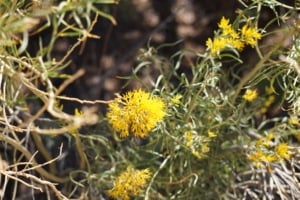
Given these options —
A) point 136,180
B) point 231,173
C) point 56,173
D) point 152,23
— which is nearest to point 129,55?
point 152,23

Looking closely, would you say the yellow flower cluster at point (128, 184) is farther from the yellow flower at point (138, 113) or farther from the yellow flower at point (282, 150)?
the yellow flower at point (282, 150)

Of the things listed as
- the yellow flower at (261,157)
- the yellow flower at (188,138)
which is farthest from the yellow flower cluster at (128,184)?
the yellow flower at (261,157)

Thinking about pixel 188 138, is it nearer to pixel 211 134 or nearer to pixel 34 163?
pixel 211 134

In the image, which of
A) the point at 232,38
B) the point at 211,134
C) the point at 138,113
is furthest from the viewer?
the point at 211,134

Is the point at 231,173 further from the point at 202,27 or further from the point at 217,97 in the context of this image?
the point at 202,27

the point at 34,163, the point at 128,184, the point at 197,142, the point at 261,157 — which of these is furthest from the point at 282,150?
the point at 34,163

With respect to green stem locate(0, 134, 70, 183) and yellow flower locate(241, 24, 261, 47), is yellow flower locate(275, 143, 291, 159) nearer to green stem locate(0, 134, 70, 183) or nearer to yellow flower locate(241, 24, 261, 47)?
yellow flower locate(241, 24, 261, 47)
